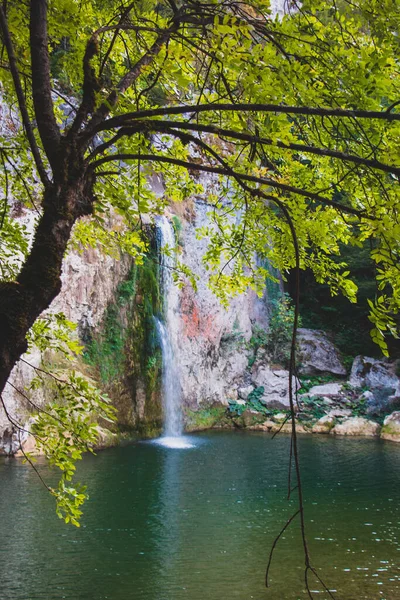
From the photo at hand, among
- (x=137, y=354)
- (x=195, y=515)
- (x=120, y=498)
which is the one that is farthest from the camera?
(x=137, y=354)

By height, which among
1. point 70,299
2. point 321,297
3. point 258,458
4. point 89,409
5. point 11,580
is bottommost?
point 11,580

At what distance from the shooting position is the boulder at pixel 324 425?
1619 cm

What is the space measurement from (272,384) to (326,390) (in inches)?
70.0

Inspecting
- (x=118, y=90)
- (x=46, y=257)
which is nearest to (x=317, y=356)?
(x=118, y=90)

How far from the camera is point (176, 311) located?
655 inches

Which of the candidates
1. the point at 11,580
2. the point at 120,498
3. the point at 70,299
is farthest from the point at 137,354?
the point at 11,580

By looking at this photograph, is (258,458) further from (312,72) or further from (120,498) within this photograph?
(312,72)

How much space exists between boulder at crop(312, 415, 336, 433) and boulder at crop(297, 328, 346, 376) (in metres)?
3.63

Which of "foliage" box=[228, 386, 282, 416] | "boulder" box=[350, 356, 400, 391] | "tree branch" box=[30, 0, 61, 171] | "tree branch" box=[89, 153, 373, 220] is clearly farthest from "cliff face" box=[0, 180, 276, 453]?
"tree branch" box=[89, 153, 373, 220]

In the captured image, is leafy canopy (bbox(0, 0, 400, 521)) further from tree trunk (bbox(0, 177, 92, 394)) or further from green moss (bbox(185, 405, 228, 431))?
green moss (bbox(185, 405, 228, 431))

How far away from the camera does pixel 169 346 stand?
15656 millimetres

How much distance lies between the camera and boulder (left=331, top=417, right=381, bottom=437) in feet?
52.3

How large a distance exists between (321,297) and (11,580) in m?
19.6

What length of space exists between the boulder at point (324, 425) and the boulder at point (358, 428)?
0.59ft
